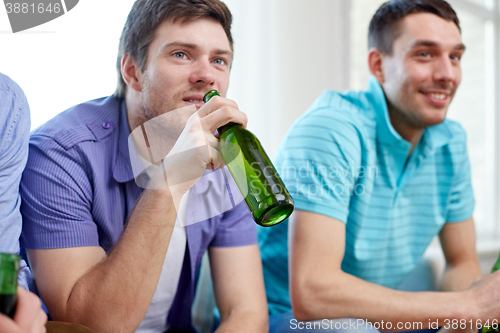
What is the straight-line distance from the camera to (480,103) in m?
2.44

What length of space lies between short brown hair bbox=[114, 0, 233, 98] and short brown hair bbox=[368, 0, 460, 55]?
59cm

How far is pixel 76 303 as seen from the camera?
0.65m

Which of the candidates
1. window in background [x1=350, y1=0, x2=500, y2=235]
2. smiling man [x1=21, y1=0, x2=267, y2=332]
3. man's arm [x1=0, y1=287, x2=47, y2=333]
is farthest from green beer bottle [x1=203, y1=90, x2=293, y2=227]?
window in background [x1=350, y1=0, x2=500, y2=235]

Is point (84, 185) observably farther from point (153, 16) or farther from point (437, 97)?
point (437, 97)

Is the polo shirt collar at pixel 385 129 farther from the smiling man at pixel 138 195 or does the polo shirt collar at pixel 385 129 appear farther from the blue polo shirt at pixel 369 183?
the smiling man at pixel 138 195

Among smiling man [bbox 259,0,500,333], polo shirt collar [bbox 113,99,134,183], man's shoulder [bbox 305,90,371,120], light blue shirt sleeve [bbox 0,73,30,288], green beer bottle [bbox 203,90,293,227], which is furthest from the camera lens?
man's shoulder [bbox 305,90,371,120]

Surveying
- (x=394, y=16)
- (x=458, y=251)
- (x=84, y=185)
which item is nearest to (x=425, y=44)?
(x=394, y=16)

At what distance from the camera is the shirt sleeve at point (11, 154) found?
25.4 inches

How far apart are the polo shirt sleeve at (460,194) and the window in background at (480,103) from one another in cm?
122

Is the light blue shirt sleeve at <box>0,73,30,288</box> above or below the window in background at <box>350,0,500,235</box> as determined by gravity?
above

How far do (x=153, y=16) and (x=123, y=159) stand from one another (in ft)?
0.82

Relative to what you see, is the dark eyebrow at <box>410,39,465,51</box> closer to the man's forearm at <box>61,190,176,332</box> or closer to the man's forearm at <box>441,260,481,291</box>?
the man's forearm at <box>441,260,481,291</box>

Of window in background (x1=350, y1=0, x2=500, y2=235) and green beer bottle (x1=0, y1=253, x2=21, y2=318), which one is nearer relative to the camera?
green beer bottle (x1=0, y1=253, x2=21, y2=318)

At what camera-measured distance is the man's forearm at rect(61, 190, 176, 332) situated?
65 cm
